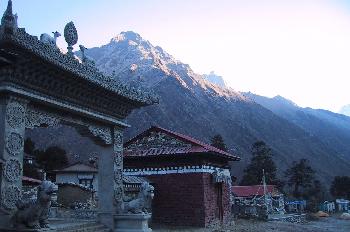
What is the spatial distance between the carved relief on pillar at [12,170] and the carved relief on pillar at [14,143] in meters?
0.20

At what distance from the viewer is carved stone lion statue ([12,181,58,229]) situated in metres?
8.63

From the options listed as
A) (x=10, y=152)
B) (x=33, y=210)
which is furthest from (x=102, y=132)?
(x=33, y=210)

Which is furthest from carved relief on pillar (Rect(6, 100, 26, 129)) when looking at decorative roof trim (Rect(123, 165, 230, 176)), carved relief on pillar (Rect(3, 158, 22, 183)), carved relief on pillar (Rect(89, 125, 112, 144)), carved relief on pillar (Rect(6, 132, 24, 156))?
decorative roof trim (Rect(123, 165, 230, 176))

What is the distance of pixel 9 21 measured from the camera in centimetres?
860

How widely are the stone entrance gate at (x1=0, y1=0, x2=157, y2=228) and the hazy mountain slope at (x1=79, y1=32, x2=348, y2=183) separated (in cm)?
7321

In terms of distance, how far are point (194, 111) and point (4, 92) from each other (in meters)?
104

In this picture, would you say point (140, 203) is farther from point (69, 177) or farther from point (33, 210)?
point (69, 177)

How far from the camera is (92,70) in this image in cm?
1212

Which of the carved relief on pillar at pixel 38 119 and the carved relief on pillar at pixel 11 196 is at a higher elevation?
the carved relief on pillar at pixel 38 119

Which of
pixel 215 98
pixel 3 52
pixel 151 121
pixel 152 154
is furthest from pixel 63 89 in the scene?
pixel 215 98

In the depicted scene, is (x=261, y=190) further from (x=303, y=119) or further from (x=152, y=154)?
(x=303, y=119)

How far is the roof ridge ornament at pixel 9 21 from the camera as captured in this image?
8508 mm

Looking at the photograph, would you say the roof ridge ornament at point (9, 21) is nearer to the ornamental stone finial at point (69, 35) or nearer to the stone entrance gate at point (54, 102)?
the stone entrance gate at point (54, 102)

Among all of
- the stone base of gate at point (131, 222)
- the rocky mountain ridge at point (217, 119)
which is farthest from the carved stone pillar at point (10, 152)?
the rocky mountain ridge at point (217, 119)
